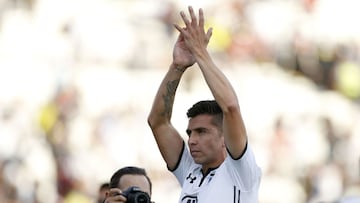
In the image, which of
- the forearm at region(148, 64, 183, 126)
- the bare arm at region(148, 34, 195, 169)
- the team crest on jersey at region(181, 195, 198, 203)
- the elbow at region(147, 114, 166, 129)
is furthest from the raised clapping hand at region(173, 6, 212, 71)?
the team crest on jersey at region(181, 195, 198, 203)

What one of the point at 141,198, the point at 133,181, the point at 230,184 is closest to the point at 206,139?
the point at 230,184

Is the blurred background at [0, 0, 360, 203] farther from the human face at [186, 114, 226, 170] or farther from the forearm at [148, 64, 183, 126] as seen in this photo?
the human face at [186, 114, 226, 170]

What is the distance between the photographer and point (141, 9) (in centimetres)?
1287

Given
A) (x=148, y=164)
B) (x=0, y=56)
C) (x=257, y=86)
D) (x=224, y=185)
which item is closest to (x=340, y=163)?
(x=257, y=86)

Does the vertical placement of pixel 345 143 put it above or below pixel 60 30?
below

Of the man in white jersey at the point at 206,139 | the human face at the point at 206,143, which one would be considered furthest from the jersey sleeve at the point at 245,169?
the human face at the point at 206,143

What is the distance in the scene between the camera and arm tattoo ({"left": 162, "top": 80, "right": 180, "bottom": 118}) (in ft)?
18.2

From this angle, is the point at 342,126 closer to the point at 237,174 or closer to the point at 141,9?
the point at 141,9

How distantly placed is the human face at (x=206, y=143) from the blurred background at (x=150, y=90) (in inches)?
243

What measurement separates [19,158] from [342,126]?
11.8ft

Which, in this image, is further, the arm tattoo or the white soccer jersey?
the arm tattoo

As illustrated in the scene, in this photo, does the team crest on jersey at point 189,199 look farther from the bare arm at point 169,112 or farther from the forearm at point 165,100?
the forearm at point 165,100

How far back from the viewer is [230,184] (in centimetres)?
500

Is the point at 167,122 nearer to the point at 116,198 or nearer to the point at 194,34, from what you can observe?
the point at 194,34
